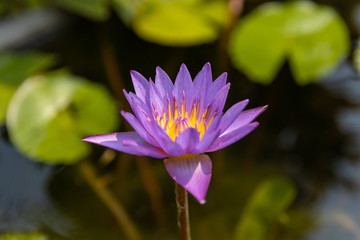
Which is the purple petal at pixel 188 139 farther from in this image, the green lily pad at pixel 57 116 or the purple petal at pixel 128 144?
the green lily pad at pixel 57 116

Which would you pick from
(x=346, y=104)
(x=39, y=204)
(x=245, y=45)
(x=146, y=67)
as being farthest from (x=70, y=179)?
(x=346, y=104)

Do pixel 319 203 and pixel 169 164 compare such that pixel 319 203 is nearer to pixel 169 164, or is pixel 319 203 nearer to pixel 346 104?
pixel 346 104

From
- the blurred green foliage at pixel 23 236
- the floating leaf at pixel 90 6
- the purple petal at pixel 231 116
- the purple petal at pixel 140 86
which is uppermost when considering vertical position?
the purple petal at pixel 140 86

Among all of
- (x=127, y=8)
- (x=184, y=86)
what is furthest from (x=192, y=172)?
(x=127, y=8)

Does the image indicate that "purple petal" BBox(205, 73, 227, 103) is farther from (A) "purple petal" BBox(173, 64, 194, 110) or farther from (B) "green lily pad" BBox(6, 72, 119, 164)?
(B) "green lily pad" BBox(6, 72, 119, 164)

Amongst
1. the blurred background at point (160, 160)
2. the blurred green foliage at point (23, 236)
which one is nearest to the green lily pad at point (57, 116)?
the blurred background at point (160, 160)

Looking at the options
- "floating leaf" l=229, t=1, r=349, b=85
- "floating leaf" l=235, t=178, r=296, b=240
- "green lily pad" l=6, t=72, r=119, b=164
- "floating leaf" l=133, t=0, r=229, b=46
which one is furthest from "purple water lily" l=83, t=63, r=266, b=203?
"floating leaf" l=133, t=0, r=229, b=46

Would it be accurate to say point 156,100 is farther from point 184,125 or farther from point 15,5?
point 15,5
